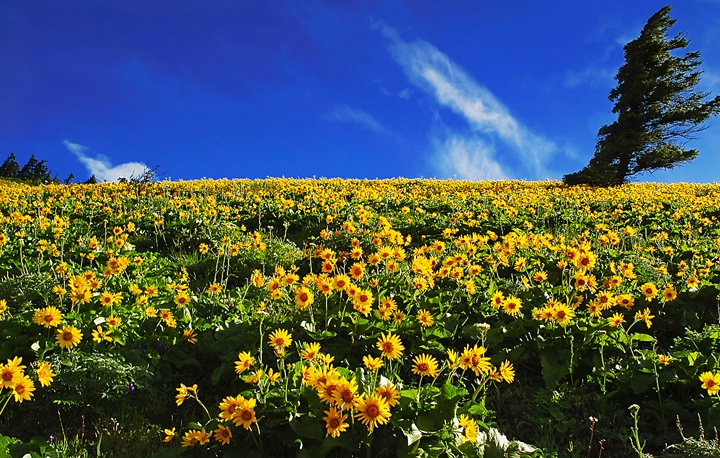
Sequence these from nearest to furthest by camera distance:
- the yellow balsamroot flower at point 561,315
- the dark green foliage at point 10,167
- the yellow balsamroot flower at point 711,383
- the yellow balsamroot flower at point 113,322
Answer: the yellow balsamroot flower at point 711,383 → the yellow balsamroot flower at point 561,315 → the yellow balsamroot flower at point 113,322 → the dark green foliage at point 10,167

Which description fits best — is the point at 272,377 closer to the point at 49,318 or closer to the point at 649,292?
the point at 49,318

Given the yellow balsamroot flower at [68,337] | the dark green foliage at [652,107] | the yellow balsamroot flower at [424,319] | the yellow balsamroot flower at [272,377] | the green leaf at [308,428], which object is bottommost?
the green leaf at [308,428]

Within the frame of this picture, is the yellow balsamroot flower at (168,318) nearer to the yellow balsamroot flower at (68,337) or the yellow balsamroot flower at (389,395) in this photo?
the yellow balsamroot flower at (68,337)

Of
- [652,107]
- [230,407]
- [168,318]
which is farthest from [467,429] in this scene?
[652,107]

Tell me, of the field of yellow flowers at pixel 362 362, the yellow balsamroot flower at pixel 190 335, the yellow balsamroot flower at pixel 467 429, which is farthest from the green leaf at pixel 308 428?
the yellow balsamroot flower at pixel 190 335

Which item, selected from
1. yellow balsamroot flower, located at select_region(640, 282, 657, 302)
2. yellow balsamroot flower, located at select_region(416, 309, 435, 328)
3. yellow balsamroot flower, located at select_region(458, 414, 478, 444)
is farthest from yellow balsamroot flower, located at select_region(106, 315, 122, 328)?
yellow balsamroot flower, located at select_region(640, 282, 657, 302)

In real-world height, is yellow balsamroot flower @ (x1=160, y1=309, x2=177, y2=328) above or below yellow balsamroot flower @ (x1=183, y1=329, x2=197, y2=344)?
above

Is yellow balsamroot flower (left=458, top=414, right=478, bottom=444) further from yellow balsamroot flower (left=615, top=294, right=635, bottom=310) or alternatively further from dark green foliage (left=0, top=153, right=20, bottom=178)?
dark green foliage (left=0, top=153, right=20, bottom=178)

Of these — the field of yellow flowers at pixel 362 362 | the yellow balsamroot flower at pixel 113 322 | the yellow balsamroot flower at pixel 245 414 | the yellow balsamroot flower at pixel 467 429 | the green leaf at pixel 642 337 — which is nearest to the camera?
the yellow balsamroot flower at pixel 245 414

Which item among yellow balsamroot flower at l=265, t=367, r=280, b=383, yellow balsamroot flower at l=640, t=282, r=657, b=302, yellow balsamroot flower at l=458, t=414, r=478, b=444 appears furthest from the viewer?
yellow balsamroot flower at l=640, t=282, r=657, b=302

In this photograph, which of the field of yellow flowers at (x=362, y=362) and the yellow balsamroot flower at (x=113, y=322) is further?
the yellow balsamroot flower at (x=113, y=322)

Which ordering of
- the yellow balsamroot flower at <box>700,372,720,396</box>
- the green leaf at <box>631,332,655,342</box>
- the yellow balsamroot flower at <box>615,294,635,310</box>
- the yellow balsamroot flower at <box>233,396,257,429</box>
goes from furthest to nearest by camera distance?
the yellow balsamroot flower at <box>615,294,635,310</box>, the green leaf at <box>631,332,655,342</box>, the yellow balsamroot flower at <box>700,372,720,396</box>, the yellow balsamroot flower at <box>233,396,257,429</box>

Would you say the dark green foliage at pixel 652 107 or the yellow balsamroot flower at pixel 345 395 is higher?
the dark green foliage at pixel 652 107

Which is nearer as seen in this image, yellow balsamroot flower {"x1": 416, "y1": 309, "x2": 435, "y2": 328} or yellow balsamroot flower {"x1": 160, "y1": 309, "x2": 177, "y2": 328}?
yellow balsamroot flower {"x1": 416, "y1": 309, "x2": 435, "y2": 328}
